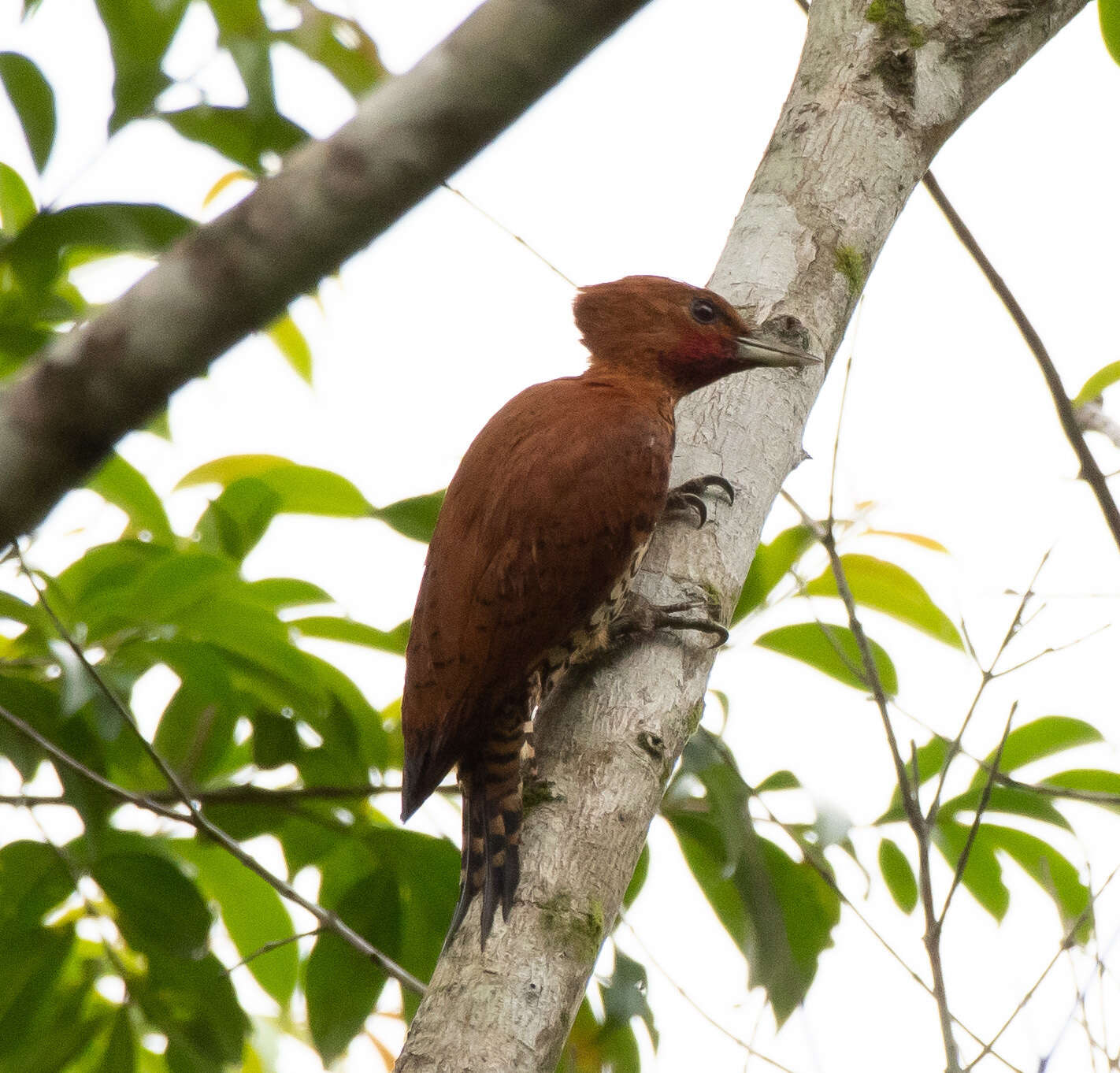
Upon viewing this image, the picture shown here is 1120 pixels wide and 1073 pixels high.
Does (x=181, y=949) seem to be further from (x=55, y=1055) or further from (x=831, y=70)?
(x=831, y=70)

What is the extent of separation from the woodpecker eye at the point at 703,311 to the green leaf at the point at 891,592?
64 cm

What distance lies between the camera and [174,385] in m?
0.78

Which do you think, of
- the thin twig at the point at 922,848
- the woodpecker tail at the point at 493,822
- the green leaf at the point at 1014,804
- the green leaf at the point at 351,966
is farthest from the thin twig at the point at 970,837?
the green leaf at the point at 351,966

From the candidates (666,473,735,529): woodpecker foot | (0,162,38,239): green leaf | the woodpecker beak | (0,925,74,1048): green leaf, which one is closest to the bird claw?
(666,473,735,529): woodpecker foot

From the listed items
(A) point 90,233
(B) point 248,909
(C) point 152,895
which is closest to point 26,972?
(C) point 152,895

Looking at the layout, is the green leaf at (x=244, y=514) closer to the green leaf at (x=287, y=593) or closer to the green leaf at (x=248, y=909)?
the green leaf at (x=287, y=593)

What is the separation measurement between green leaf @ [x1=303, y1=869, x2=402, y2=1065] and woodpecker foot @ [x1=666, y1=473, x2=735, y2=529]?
0.97 metres

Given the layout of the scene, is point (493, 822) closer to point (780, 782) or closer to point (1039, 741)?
point (780, 782)

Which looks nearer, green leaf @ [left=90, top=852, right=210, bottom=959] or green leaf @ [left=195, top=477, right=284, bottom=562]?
green leaf @ [left=90, top=852, right=210, bottom=959]

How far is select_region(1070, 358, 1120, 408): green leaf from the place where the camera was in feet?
9.54

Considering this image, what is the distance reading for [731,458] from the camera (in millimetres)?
2686

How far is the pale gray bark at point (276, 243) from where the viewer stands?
752 mm

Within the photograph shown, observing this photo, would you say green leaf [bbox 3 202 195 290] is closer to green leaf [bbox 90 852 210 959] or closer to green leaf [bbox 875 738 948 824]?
green leaf [bbox 90 852 210 959]

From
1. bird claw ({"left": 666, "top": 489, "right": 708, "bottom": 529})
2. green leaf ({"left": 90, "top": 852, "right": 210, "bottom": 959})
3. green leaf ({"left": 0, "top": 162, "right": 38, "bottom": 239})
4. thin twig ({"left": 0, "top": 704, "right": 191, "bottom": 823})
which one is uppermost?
green leaf ({"left": 0, "top": 162, "right": 38, "bottom": 239})
